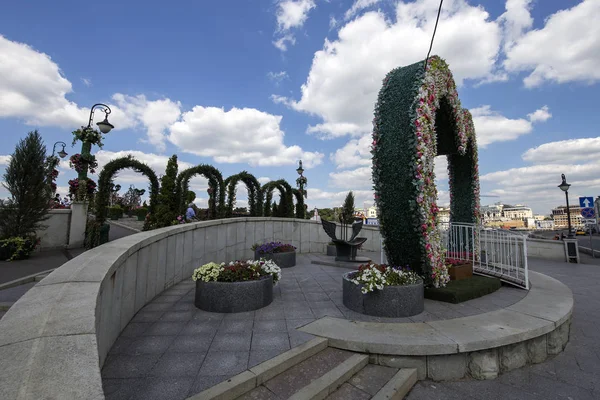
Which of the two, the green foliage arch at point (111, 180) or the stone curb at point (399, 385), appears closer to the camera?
the stone curb at point (399, 385)

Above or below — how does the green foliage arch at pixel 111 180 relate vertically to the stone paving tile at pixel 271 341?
above

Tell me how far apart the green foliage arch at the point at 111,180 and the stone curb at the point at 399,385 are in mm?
8990

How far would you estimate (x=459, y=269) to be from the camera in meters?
5.79

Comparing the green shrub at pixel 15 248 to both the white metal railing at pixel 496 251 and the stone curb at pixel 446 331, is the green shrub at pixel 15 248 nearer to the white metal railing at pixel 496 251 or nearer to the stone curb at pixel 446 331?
the stone curb at pixel 446 331

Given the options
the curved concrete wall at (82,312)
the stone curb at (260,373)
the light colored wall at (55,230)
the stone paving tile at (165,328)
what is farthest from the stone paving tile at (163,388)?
the light colored wall at (55,230)

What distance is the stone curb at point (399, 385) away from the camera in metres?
2.65

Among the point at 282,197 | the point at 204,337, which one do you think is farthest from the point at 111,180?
the point at 204,337

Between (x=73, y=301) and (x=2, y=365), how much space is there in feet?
2.64

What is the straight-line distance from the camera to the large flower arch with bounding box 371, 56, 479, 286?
4.61 m

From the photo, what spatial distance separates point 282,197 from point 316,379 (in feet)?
42.9

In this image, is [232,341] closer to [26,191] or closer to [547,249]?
[26,191]

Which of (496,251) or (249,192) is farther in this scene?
(249,192)

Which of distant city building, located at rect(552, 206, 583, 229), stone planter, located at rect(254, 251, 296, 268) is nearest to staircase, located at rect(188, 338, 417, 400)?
stone planter, located at rect(254, 251, 296, 268)

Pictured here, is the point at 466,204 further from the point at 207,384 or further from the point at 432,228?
the point at 207,384
